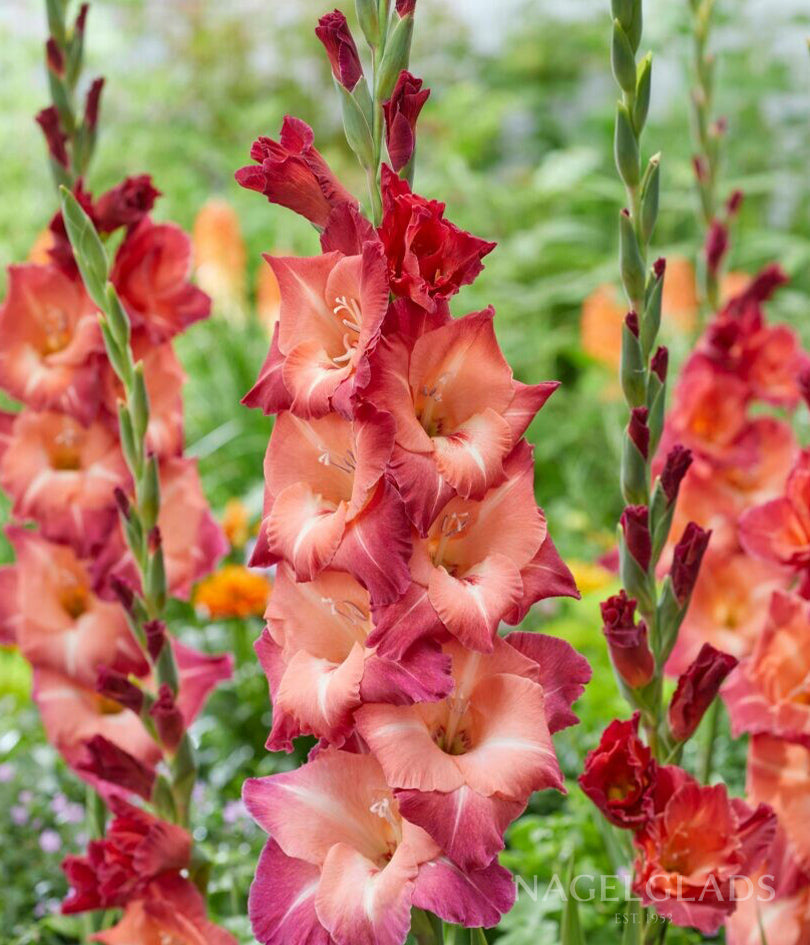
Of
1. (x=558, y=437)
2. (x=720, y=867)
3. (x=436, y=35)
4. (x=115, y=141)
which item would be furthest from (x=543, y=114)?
(x=720, y=867)

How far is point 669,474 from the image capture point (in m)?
1.17

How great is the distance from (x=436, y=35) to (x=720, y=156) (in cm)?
730

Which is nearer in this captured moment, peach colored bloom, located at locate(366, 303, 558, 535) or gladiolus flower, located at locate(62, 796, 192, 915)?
peach colored bloom, located at locate(366, 303, 558, 535)

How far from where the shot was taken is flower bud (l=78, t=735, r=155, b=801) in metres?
1.34

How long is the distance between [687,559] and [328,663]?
0.38 m

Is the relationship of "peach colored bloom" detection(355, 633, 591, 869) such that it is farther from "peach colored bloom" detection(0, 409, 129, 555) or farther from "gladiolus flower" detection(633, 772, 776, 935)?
"peach colored bloom" detection(0, 409, 129, 555)

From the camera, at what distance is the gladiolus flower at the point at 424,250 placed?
966 mm

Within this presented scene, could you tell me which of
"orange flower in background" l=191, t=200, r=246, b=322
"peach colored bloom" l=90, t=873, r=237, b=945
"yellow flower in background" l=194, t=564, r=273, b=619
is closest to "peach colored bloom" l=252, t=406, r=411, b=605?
"peach colored bloom" l=90, t=873, r=237, b=945

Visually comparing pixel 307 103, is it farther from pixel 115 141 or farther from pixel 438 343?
pixel 438 343

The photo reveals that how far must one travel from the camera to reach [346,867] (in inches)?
40.9

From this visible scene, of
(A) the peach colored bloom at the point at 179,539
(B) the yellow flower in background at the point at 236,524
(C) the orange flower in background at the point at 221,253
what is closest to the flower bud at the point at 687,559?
(A) the peach colored bloom at the point at 179,539

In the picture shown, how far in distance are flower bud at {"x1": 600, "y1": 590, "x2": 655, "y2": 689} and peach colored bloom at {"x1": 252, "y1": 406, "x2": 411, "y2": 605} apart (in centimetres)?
27

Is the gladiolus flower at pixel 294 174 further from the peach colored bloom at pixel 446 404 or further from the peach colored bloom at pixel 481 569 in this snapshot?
the peach colored bloom at pixel 481 569

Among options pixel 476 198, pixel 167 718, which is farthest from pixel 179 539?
pixel 476 198
